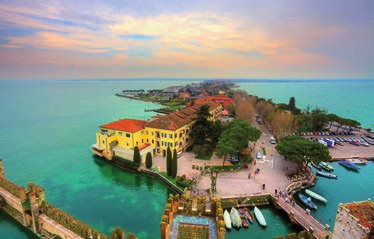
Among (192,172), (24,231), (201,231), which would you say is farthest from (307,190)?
(24,231)

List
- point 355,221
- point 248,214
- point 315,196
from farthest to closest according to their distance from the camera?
point 315,196
point 248,214
point 355,221

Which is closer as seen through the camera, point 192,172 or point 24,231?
point 24,231

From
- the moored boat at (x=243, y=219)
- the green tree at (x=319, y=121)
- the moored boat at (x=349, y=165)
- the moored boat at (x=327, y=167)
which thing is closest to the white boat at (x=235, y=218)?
the moored boat at (x=243, y=219)

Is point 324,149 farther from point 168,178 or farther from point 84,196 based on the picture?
point 84,196

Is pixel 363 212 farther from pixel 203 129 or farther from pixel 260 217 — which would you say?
pixel 203 129

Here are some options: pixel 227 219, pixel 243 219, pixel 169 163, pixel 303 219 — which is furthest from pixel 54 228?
pixel 303 219

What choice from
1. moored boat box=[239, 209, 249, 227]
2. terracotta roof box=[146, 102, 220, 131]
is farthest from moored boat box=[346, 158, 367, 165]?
terracotta roof box=[146, 102, 220, 131]
